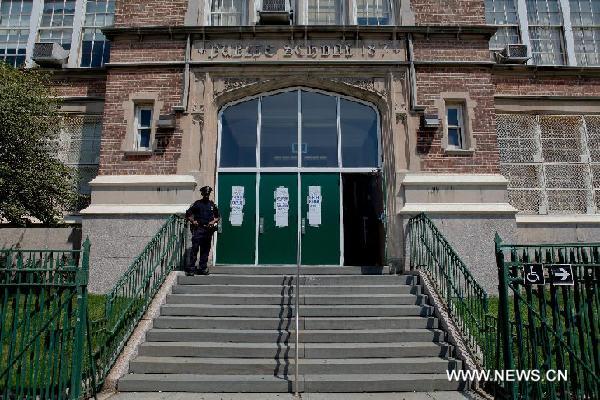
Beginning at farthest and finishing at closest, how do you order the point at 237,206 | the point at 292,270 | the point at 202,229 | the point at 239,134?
the point at 239,134 → the point at 237,206 → the point at 292,270 → the point at 202,229

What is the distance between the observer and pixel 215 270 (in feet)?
29.9

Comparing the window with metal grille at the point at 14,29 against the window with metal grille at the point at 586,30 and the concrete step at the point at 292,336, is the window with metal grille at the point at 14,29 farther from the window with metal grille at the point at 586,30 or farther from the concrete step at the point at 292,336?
the window with metal grille at the point at 586,30

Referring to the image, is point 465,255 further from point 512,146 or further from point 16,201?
point 16,201

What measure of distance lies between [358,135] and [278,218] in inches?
117

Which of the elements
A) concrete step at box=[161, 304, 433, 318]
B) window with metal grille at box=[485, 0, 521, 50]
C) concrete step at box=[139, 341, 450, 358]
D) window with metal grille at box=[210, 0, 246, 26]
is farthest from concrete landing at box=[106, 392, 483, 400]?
window with metal grille at box=[485, 0, 521, 50]

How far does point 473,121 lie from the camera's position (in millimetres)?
10352

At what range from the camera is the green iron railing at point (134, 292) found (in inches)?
223

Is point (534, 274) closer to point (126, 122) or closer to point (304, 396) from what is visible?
point (304, 396)

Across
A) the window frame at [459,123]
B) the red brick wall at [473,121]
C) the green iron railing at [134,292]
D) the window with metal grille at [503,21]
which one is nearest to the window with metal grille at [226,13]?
the red brick wall at [473,121]

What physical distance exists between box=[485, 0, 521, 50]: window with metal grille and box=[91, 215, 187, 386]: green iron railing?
10668mm

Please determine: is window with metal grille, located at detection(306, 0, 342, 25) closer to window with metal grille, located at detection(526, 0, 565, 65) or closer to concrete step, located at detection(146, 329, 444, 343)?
window with metal grille, located at detection(526, 0, 565, 65)

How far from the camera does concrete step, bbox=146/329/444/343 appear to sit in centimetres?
652

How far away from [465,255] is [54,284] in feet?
26.0

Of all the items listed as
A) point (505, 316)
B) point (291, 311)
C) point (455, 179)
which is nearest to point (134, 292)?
point (291, 311)
